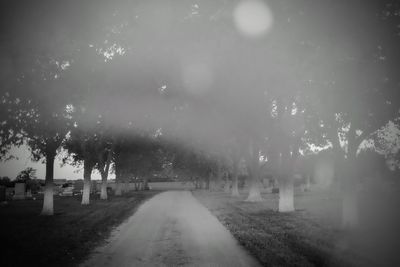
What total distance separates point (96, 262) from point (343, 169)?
Answer: 11.5 meters

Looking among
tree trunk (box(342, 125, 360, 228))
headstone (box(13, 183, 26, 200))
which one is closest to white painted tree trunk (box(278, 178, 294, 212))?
tree trunk (box(342, 125, 360, 228))

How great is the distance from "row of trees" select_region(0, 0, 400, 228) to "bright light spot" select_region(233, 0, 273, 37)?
32cm

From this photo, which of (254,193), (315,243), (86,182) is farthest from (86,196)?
(315,243)

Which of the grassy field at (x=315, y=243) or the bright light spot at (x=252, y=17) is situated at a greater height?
the bright light spot at (x=252, y=17)

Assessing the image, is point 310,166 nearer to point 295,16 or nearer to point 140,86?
point 140,86

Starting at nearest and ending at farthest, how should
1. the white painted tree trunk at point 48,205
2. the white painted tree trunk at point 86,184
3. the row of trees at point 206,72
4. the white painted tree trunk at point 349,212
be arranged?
the row of trees at point 206,72, the white painted tree trunk at point 349,212, the white painted tree trunk at point 48,205, the white painted tree trunk at point 86,184

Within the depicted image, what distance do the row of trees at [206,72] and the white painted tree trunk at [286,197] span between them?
0.07m

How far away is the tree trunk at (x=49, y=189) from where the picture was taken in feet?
68.9

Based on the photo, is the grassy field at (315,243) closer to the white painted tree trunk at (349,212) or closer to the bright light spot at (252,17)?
the white painted tree trunk at (349,212)

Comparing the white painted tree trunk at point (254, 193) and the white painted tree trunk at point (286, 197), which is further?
the white painted tree trunk at point (254, 193)

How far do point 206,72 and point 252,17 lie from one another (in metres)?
7.86

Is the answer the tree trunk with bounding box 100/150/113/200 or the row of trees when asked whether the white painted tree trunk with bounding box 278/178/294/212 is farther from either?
the tree trunk with bounding box 100/150/113/200

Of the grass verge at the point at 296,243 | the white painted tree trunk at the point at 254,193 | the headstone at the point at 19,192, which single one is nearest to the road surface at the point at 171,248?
the grass verge at the point at 296,243

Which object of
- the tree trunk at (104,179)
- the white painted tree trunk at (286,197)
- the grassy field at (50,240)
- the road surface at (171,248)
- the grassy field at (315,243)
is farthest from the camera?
the tree trunk at (104,179)
